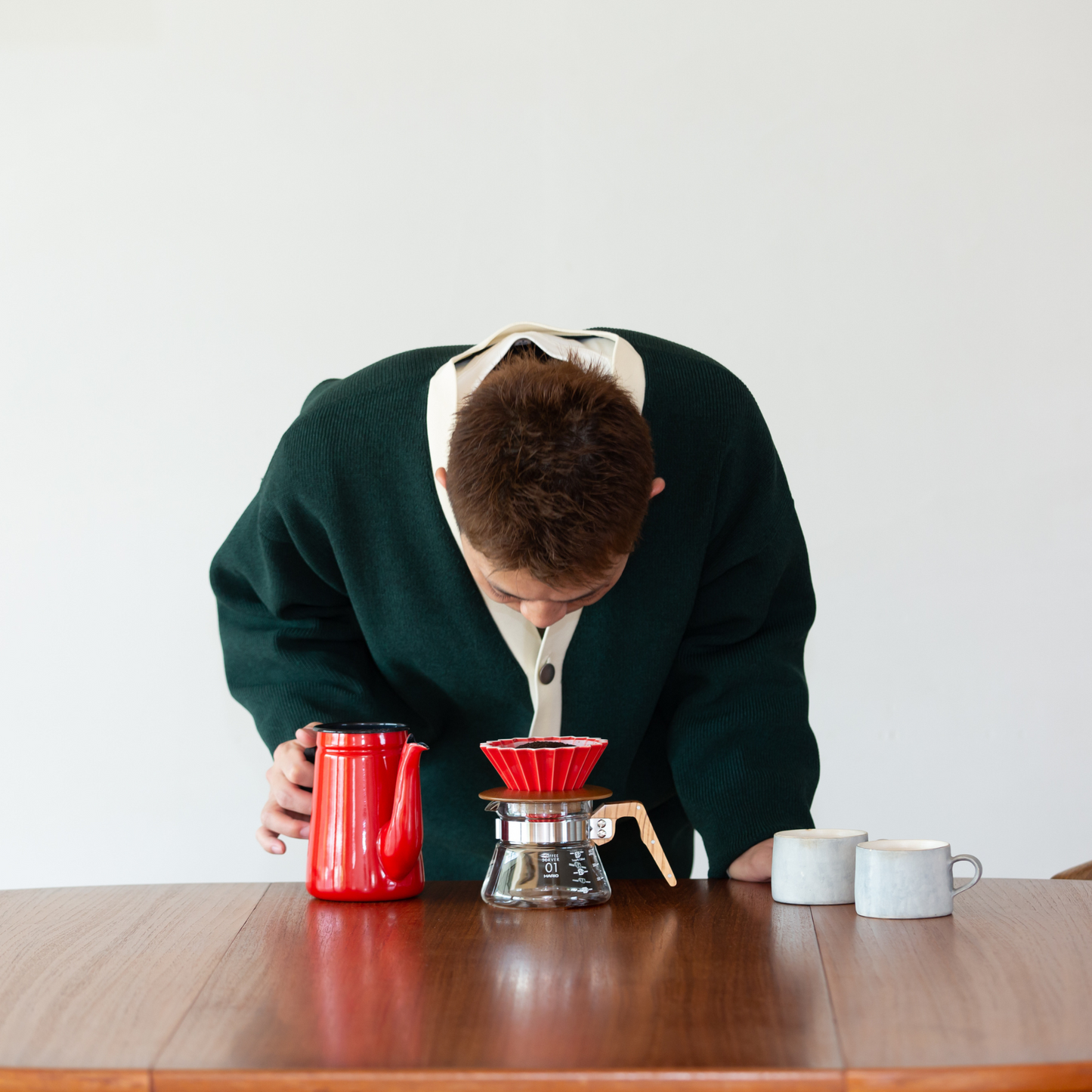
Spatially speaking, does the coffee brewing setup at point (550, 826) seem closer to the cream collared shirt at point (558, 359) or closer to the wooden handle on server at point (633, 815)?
the wooden handle on server at point (633, 815)

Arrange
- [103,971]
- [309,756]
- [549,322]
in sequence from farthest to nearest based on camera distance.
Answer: [549,322] → [309,756] → [103,971]

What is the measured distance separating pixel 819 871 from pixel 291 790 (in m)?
0.52

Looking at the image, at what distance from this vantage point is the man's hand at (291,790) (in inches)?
44.1

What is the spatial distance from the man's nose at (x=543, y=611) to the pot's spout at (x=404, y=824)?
165 millimetres

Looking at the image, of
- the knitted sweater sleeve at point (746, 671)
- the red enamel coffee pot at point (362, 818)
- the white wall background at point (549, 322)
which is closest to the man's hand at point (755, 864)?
the knitted sweater sleeve at point (746, 671)

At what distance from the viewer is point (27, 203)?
7.38 feet

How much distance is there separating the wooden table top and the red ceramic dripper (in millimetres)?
117

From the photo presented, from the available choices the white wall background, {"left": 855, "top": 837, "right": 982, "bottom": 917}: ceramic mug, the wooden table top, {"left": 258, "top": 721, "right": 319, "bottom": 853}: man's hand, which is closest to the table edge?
the wooden table top

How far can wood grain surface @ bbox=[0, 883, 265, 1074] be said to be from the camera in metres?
0.67

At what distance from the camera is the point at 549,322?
2.28 meters

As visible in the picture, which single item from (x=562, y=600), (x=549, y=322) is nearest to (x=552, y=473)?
(x=562, y=600)

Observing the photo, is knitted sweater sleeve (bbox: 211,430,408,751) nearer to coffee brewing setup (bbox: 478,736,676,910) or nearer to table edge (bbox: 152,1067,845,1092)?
coffee brewing setup (bbox: 478,736,676,910)

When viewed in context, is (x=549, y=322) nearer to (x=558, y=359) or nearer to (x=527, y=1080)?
(x=558, y=359)

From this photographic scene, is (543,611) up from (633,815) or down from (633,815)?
up
